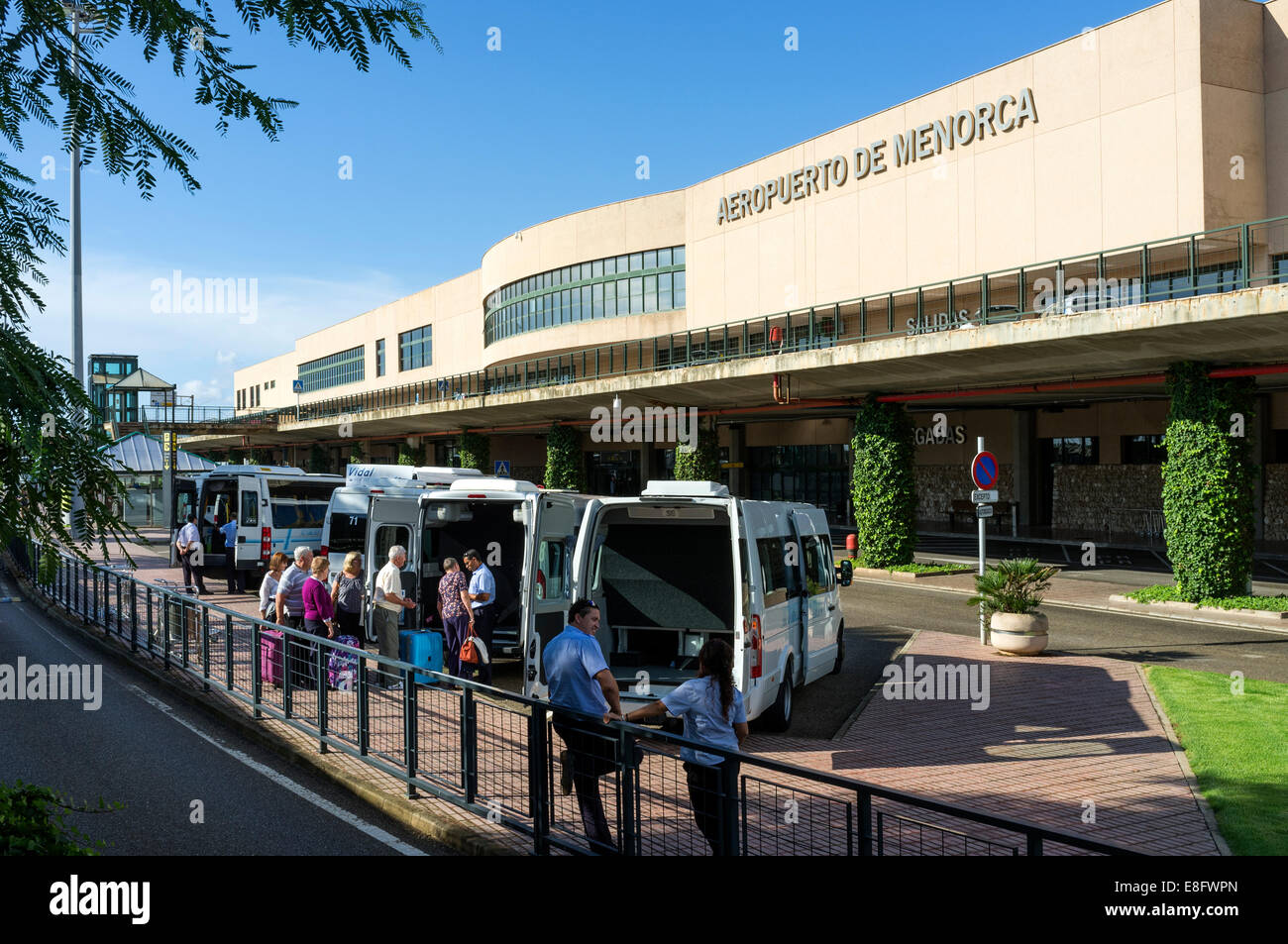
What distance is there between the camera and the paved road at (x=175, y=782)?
6957 mm

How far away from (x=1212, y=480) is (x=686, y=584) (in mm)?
13390

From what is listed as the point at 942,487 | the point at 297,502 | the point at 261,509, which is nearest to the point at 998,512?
the point at 942,487


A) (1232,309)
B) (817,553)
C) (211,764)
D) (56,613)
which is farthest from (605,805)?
(56,613)

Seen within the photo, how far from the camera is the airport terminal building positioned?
23.1 metres

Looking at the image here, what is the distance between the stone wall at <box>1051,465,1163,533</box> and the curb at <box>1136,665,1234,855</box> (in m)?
26.9

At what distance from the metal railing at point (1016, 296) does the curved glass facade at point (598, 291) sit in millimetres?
3643

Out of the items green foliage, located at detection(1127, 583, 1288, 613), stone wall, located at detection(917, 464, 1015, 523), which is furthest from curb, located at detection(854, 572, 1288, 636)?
stone wall, located at detection(917, 464, 1015, 523)

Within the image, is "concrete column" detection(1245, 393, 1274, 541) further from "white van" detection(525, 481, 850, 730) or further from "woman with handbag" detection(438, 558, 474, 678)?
"woman with handbag" detection(438, 558, 474, 678)

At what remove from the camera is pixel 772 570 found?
406 inches

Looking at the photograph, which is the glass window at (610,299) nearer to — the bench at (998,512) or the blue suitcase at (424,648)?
the bench at (998,512)

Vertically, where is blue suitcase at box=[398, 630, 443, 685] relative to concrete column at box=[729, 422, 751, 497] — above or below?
below
